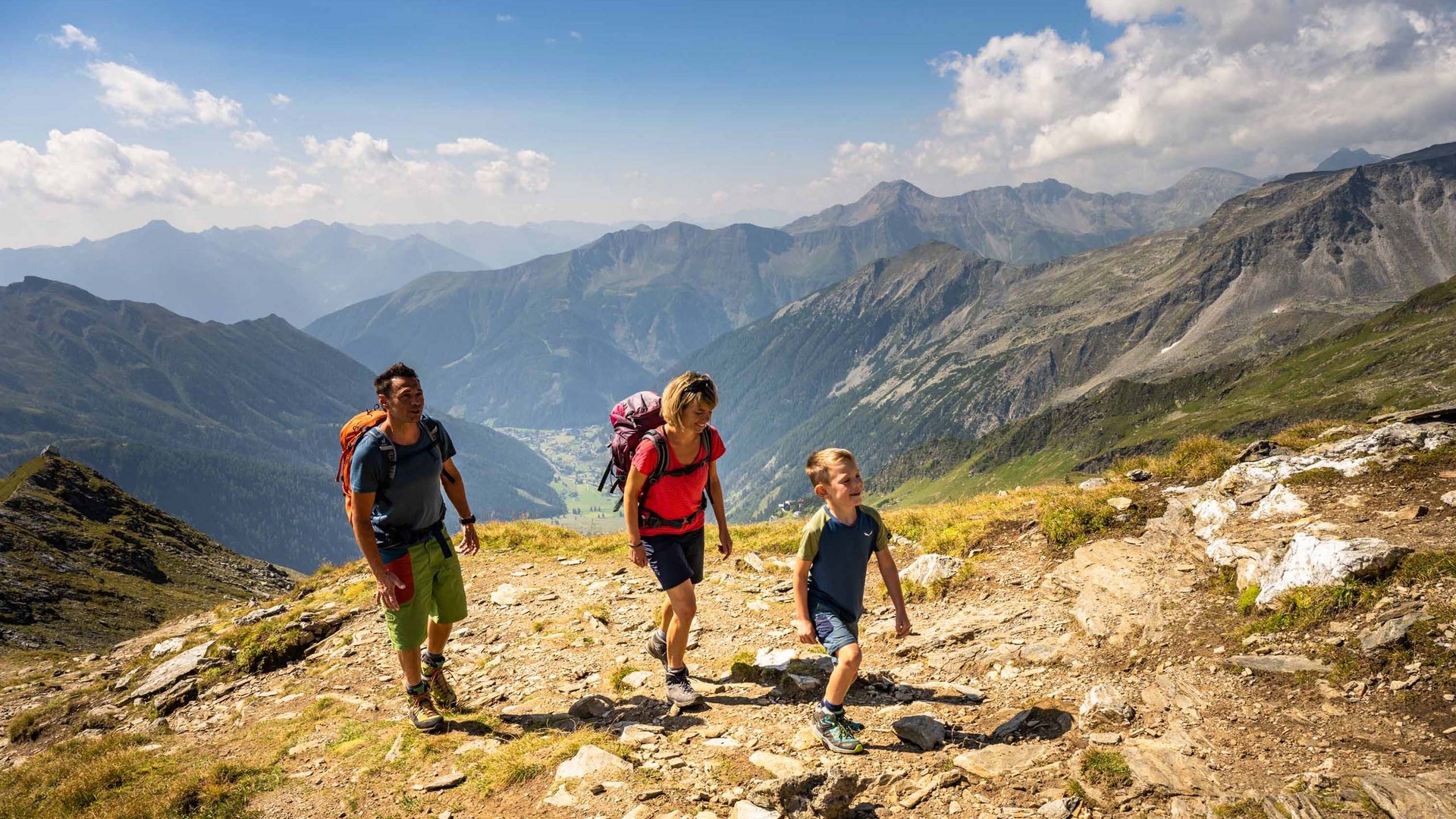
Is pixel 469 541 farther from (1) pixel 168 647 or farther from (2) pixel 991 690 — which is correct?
(1) pixel 168 647

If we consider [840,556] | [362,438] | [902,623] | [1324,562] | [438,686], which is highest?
[362,438]

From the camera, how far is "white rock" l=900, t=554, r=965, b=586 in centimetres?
1114

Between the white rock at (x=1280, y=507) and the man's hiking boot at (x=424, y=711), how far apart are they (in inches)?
455

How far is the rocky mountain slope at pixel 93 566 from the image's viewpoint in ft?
131

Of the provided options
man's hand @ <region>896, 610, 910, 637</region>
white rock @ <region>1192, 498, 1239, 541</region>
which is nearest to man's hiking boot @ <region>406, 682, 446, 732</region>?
man's hand @ <region>896, 610, 910, 637</region>

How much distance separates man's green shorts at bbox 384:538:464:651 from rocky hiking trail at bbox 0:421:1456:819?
48.5 inches

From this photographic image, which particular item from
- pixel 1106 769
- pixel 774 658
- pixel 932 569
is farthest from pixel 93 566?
pixel 1106 769

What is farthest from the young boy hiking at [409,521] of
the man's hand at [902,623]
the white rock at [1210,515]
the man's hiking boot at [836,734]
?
the white rock at [1210,515]

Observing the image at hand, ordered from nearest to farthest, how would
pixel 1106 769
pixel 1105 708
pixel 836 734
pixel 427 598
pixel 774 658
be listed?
pixel 1106 769 < pixel 1105 708 < pixel 836 734 < pixel 427 598 < pixel 774 658

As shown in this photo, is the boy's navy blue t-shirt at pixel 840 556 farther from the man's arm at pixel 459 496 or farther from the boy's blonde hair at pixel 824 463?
the man's arm at pixel 459 496

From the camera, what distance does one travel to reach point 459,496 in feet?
28.5

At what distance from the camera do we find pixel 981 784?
5.68 metres

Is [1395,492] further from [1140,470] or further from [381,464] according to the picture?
[381,464]

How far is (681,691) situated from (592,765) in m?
1.61
